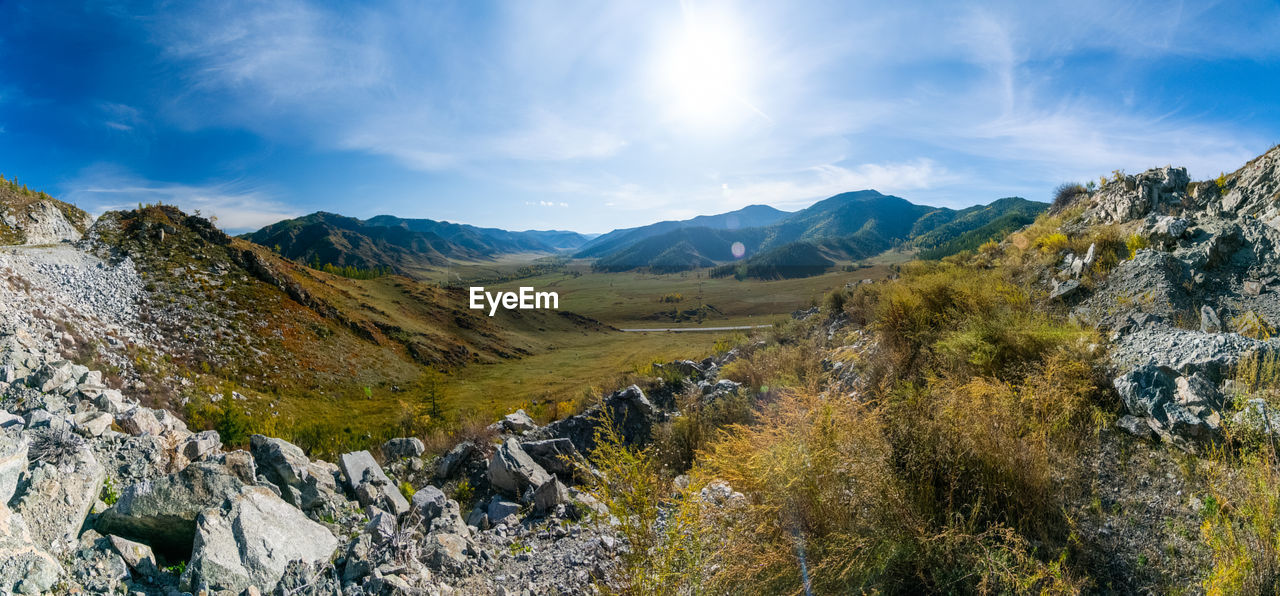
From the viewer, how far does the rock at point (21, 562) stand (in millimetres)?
2859

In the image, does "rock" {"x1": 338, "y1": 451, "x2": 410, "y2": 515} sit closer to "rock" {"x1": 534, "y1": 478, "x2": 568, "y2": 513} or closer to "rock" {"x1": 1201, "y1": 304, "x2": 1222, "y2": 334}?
"rock" {"x1": 534, "y1": 478, "x2": 568, "y2": 513}

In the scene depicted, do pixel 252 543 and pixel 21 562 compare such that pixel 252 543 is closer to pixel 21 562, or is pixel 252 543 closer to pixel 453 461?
pixel 21 562

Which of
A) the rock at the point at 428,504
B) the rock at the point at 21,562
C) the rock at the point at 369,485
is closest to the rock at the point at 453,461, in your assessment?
the rock at the point at 369,485

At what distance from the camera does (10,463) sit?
3.58 metres

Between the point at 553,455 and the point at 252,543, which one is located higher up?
the point at 252,543

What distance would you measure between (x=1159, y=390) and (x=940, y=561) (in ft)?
11.5

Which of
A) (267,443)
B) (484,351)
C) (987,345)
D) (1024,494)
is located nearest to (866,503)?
(1024,494)

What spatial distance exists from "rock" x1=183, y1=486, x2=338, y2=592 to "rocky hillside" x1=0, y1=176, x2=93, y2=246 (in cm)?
3910

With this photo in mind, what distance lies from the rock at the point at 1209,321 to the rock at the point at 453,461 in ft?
37.3

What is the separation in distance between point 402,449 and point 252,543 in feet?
18.9

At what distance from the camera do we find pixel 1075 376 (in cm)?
570

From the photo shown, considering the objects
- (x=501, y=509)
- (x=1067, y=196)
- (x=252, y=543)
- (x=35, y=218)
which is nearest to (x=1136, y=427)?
(x=501, y=509)

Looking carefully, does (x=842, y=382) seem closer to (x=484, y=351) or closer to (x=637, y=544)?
(x=637, y=544)

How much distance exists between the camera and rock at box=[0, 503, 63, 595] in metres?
2.86
